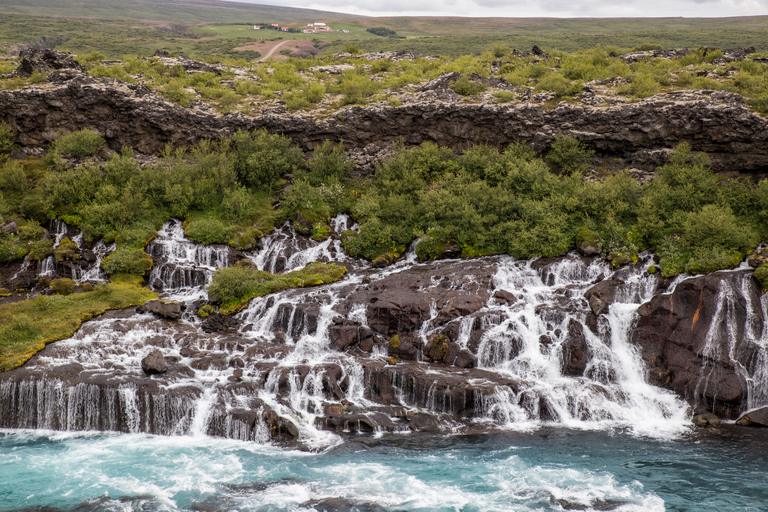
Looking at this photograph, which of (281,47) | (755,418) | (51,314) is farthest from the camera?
(281,47)

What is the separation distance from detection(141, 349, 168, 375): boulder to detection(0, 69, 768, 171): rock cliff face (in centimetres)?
2519

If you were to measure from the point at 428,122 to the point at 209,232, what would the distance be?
20.2 m

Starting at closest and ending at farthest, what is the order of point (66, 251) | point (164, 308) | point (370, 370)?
point (370, 370), point (164, 308), point (66, 251)

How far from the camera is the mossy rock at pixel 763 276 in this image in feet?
75.2

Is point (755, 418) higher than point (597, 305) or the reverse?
the reverse

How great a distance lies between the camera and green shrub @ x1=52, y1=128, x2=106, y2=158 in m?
38.6

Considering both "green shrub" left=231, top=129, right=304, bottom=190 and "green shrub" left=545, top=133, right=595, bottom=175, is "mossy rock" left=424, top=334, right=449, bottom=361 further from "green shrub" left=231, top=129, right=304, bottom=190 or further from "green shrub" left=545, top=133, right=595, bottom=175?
"green shrub" left=231, top=129, right=304, bottom=190

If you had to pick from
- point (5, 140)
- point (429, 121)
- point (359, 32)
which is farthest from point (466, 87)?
point (359, 32)

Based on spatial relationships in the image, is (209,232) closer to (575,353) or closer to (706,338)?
(575,353)

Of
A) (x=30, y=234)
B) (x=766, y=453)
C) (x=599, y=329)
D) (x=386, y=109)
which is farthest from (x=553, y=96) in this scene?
(x=30, y=234)

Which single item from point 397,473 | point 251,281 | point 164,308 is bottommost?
point 397,473

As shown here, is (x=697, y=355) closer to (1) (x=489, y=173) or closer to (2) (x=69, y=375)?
(1) (x=489, y=173)

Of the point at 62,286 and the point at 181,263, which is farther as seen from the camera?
the point at 181,263

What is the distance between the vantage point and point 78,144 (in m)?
38.8
